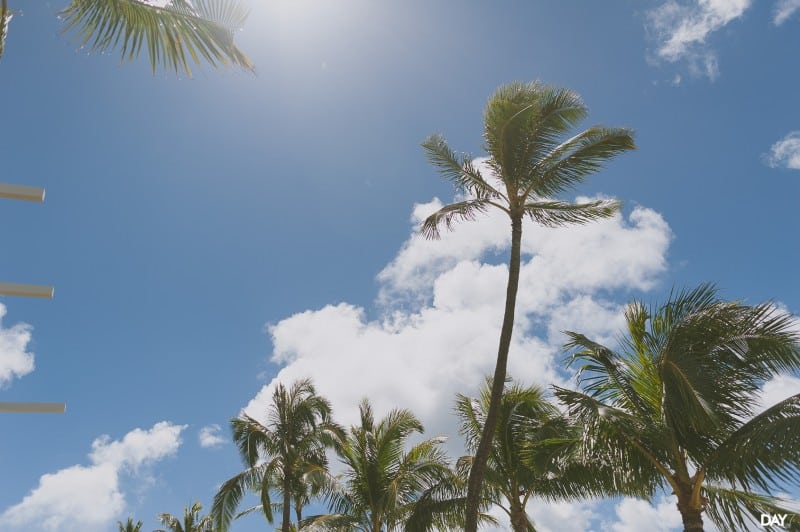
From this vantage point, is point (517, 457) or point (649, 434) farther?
point (517, 457)

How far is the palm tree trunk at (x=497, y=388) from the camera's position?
11336mm

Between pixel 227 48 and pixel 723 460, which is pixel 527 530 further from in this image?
pixel 227 48

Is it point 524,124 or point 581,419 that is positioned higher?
point 524,124

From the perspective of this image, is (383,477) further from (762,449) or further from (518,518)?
(762,449)

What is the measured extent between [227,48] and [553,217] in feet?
33.4

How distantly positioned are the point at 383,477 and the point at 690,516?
9188 millimetres

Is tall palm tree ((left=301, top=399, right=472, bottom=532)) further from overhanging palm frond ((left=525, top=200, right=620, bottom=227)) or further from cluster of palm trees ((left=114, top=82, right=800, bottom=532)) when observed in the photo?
overhanging palm frond ((left=525, top=200, right=620, bottom=227))

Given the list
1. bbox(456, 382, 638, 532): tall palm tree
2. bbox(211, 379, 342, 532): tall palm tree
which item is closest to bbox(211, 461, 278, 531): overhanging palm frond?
bbox(211, 379, 342, 532): tall palm tree

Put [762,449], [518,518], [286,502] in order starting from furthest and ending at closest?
[286,502], [518,518], [762,449]

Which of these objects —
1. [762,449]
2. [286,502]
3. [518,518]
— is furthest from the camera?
[286,502]

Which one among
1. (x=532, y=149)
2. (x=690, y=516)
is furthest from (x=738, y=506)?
(x=532, y=149)

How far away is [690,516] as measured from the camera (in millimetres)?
10648

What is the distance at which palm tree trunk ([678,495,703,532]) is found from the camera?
10516 mm

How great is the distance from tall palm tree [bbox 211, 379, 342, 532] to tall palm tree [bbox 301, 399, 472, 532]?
203 centimetres
